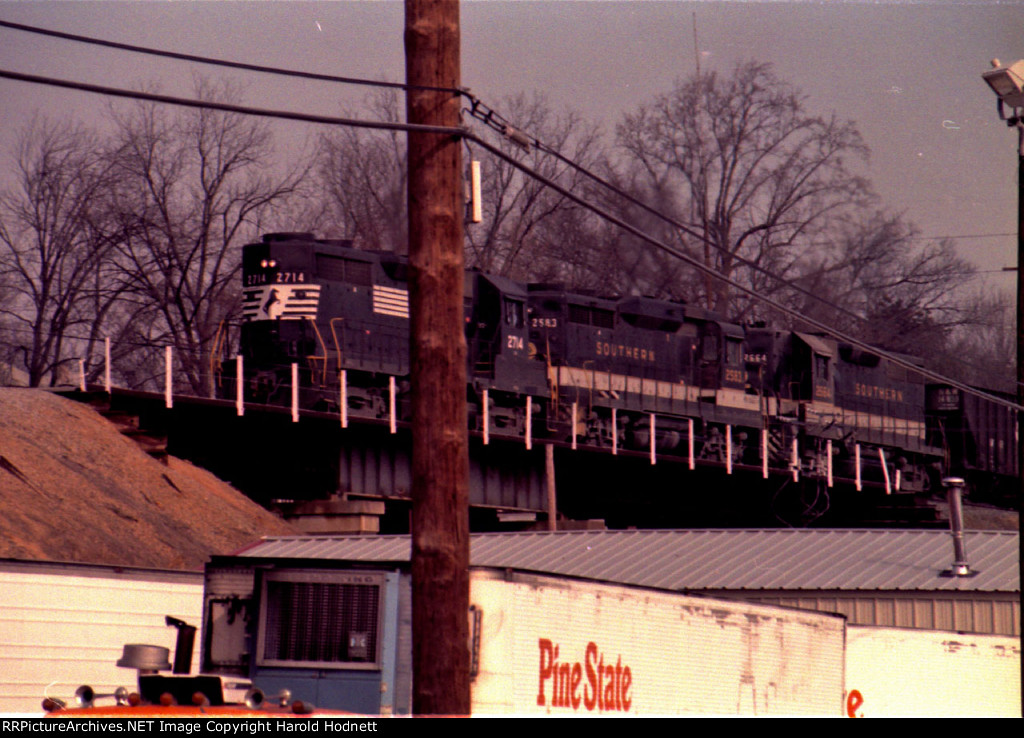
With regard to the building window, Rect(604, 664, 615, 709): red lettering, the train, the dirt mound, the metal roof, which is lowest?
Rect(604, 664, 615, 709): red lettering

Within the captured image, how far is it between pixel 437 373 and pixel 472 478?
91.0 feet

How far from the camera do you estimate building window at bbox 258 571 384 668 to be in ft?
36.9

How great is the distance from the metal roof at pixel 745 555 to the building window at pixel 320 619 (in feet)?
27.9

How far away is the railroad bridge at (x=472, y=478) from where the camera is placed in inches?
1237

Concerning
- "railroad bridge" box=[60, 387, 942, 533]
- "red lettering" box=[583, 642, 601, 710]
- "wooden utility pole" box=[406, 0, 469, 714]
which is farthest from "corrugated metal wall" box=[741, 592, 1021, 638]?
"wooden utility pole" box=[406, 0, 469, 714]

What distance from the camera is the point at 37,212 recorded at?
4903 centimetres

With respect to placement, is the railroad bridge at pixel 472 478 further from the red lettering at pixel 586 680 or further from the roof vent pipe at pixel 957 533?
the red lettering at pixel 586 680

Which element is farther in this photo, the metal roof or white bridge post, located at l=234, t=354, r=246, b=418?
white bridge post, located at l=234, t=354, r=246, b=418

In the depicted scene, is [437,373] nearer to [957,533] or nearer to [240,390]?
[957,533]

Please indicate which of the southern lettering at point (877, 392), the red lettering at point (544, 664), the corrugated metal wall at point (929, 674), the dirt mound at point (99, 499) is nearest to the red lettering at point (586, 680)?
the red lettering at point (544, 664)

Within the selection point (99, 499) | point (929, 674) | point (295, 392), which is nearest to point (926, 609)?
point (929, 674)

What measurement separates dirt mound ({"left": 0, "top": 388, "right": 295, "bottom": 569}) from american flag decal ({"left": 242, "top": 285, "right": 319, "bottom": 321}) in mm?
4087

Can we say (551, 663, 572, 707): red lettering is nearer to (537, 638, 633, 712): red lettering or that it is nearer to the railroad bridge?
(537, 638, 633, 712): red lettering
